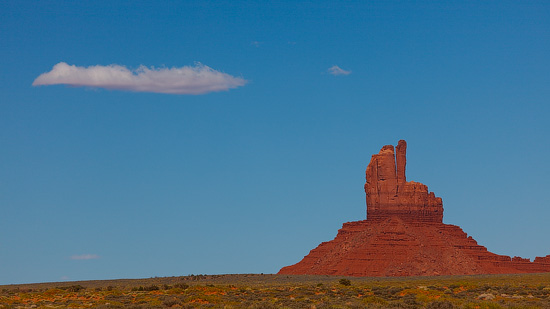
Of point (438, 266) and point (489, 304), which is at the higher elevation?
point (438, 266)

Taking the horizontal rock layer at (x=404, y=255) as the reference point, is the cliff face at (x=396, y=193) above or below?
above

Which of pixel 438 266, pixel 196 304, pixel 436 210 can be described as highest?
pixel 436 210

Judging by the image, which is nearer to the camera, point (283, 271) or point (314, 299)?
point (314, 299)

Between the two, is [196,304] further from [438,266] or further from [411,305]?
[438,266]

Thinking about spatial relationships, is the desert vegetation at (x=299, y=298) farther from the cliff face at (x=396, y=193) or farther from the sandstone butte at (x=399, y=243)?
the cliff face at (x=396, y=193)

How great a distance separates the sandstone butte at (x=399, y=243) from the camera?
15688cm

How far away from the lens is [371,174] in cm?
18412

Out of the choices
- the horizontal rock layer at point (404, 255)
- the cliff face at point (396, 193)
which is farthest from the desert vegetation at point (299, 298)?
the cliff face at point (396, 193)

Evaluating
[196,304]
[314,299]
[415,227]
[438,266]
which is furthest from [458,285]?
[415,227]

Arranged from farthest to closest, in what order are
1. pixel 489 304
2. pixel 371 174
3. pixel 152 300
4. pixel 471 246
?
pixel 371 174 < pixel 471 246 < pixel 152 300 < pixel 489 304

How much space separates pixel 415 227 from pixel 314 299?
10693cm

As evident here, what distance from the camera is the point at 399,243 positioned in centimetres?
16300

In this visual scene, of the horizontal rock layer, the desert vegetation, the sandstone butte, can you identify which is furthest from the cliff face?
the desert vegetation

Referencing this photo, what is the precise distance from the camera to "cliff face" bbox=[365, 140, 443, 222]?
17962 centimetres
